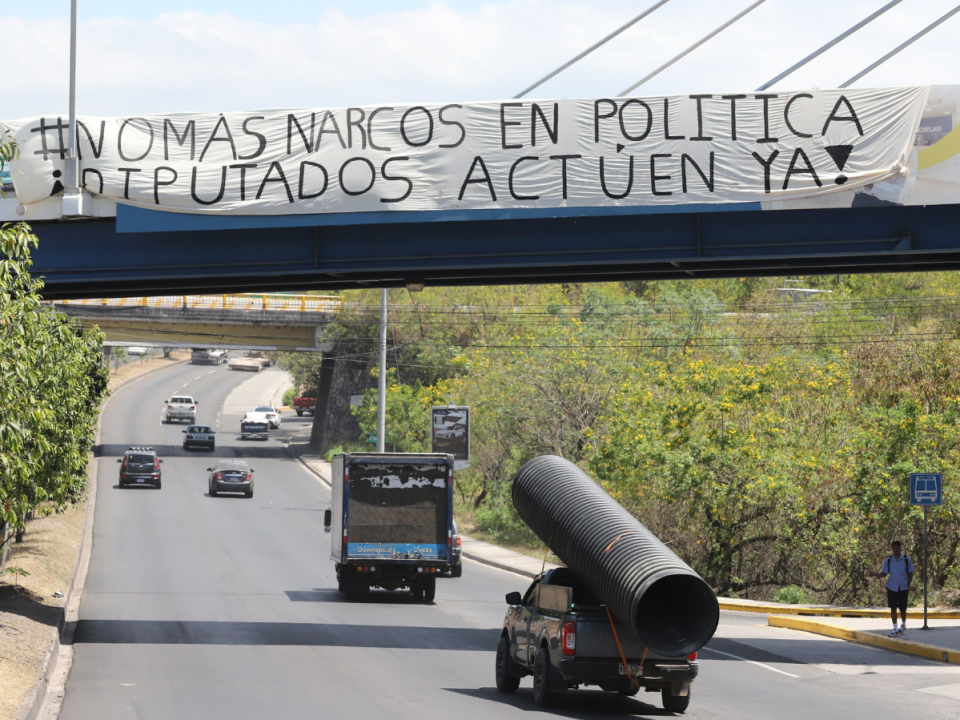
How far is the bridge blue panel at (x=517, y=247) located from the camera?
18.9 m

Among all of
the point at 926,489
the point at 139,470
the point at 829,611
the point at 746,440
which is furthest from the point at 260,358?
the point at 926,489

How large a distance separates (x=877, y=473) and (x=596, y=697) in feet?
53.6

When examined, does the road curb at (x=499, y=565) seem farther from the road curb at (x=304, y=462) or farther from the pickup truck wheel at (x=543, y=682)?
the road curb at (x=304, y=462)

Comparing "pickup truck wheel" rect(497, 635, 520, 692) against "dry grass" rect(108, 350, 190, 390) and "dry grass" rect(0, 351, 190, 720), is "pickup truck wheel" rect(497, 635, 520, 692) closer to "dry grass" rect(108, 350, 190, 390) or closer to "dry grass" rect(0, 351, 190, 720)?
"dry grass" rect(0, 351, 190, 720)

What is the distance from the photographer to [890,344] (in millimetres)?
45875

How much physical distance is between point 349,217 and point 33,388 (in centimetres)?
594

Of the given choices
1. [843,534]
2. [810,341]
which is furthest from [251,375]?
[843,534]

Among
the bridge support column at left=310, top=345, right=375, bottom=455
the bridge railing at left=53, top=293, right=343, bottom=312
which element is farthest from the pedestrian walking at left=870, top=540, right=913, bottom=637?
the bridge support column at left=310, top=345, right=375, bottom=455

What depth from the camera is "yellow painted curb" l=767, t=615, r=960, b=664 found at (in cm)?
1909

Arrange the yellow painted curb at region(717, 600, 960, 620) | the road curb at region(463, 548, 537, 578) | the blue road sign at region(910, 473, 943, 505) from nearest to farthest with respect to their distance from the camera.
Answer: the blue road sign at region(910, 473, 943, 505)
the yellow painted curb at region(717, 600, 960, 620)
the road curb at region(463, 548, 537, 578)

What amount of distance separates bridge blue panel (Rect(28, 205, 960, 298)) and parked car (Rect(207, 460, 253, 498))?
34657 mm

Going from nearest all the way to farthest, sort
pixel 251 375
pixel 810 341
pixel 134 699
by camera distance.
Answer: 1. pixel 134 699
2. pixel 810 341
3. pixel 251 375

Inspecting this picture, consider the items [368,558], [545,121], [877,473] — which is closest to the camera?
[545,121]

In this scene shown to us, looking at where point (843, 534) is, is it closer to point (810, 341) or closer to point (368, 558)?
point (368, 558)
